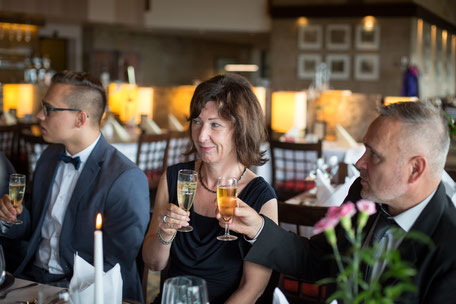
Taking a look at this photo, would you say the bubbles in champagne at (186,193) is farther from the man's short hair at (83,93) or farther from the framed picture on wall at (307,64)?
the framed picture on wall at (307,64)

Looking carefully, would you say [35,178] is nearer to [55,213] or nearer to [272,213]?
[55,213]

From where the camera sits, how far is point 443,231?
1520 mm

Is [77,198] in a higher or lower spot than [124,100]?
lower

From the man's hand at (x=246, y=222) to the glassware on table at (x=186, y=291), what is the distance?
0.58 m

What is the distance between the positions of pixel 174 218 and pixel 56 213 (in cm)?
95

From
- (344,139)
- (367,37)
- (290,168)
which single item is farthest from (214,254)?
(367,37)

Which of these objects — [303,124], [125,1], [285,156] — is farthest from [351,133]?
[125,1]

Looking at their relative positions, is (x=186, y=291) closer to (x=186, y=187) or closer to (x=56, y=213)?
(x=186, y=187)

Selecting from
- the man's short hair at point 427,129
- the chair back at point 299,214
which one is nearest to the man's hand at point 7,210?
the chair back at point 299,214

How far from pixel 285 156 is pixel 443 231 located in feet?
14.1

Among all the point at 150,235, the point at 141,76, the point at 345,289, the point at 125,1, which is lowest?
the point at 150,235

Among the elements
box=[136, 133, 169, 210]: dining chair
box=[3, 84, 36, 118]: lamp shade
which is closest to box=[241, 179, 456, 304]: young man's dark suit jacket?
box=[136, 133, 169, 210]: dining chair

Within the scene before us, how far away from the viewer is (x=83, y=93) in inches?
110

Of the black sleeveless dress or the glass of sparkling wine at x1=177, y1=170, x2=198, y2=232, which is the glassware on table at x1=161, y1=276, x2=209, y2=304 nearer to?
the glass of sparkling wine at x1=177, y1=170, x2=198, y2=232
